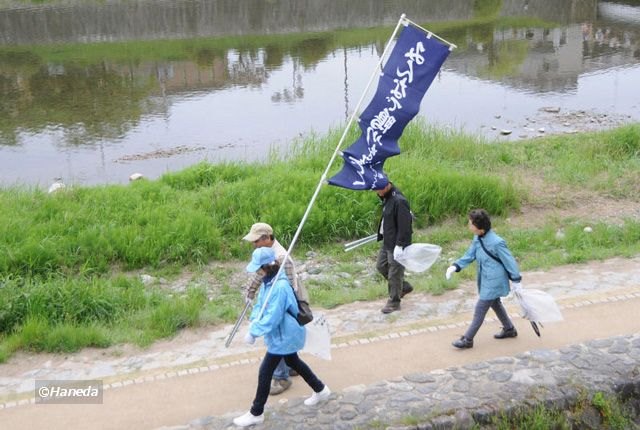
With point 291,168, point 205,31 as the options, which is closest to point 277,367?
point 291,168

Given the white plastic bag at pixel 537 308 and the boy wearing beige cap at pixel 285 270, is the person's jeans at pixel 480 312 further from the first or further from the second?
the boy wearing beige cap at pixel 285 270

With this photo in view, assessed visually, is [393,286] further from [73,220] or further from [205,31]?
[205,31]

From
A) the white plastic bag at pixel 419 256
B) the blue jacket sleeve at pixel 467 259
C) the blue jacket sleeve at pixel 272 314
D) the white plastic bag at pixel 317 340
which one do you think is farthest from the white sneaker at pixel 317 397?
the white plastic bag at pixel 419 256

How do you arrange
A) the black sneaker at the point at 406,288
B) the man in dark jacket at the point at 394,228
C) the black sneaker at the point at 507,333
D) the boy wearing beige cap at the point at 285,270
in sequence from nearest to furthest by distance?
the boy wearing beige cap at the point at 285,270
the black sneaker at the point at 507,333
the man in dark jacket at the point at 394,228
the black sneaker at the point at 406,288

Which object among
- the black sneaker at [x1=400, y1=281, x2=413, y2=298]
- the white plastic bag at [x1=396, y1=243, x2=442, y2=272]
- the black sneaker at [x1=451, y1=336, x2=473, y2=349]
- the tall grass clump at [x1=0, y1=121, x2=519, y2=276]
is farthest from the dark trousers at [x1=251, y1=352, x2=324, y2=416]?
the tall grass clump at [x1=0, y1=121, x2=519, y2=276]

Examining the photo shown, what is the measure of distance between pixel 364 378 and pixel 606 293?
3306mm

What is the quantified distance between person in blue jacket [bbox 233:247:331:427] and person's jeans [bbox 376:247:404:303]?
2.15 m

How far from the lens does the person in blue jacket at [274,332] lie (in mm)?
6031

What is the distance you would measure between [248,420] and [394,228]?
2.82 metres

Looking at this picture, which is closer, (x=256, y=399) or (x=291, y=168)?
(x=256, y=399)

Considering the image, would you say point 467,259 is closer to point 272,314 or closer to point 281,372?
point 281,372

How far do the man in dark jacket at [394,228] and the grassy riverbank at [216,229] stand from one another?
728mm

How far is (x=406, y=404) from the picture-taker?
20.1 ft

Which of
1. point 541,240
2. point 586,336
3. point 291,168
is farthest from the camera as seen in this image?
point 291,168
